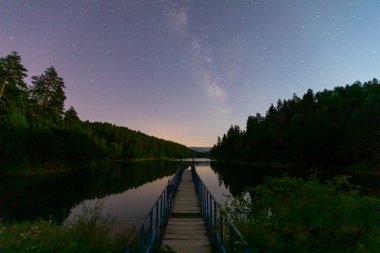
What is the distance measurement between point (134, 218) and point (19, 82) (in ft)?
120

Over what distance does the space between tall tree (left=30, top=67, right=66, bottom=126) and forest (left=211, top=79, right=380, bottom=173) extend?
54379 mm

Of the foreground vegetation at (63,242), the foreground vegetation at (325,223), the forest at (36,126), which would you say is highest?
the forest at (36,126)

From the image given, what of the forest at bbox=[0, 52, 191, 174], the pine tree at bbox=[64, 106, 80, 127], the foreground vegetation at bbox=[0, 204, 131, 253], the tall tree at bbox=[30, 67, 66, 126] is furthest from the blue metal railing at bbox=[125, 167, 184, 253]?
the pine tree at bbox=[64, 106, 80, 127]

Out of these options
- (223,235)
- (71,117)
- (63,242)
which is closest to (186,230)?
(223,235)

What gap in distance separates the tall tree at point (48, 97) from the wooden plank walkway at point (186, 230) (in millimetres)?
48443

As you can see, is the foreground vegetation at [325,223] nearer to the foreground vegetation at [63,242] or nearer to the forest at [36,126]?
the foreground vegetation at [63,242]

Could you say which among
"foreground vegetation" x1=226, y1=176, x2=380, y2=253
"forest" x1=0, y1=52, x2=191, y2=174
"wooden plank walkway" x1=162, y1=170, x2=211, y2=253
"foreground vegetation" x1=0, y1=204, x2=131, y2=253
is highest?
"forest" x1=0, y1=52, x2=191, y2=174

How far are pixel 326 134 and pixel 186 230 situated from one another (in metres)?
63.5

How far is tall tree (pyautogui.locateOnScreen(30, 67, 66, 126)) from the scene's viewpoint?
5578cm

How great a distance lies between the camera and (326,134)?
65.9 meters

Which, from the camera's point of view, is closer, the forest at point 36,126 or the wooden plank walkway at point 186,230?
the wooden plank walkway at point 186,230

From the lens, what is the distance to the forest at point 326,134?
52625 mm

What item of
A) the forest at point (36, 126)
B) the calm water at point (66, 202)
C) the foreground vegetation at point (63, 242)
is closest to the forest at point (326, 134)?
the calm water at point (66, 202)

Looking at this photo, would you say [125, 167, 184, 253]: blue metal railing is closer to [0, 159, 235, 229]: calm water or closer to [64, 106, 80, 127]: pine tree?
[0, 159, 235, 229]: calm water
